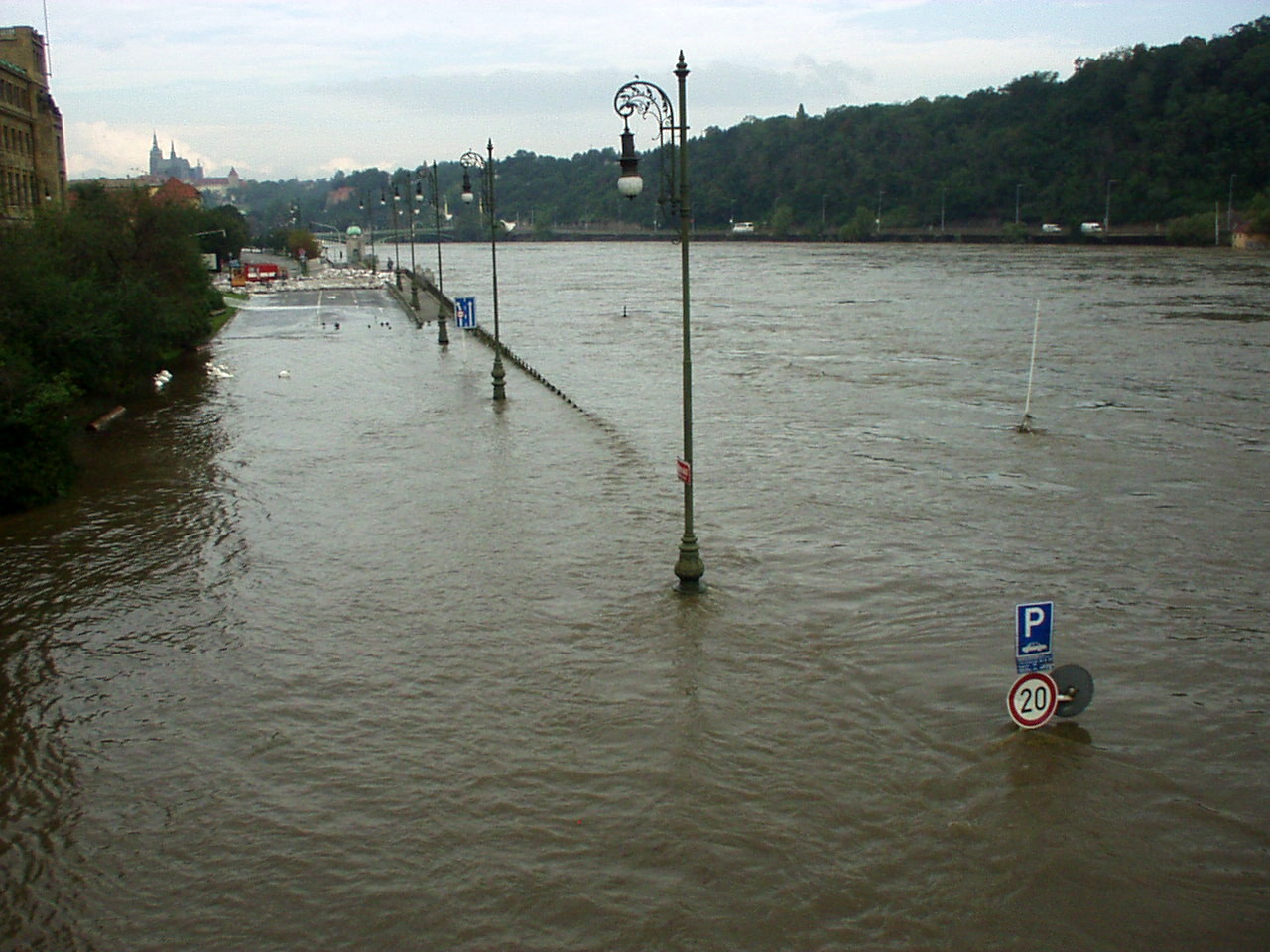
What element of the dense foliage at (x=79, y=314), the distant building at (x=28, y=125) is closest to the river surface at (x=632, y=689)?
the dense foliage at (x=79, y=314)

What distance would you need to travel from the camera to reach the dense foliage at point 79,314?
22375mm

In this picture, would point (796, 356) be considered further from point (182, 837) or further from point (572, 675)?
point (182, 837)

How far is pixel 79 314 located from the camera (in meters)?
28.3

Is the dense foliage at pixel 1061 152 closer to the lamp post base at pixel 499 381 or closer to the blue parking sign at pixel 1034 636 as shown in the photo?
the lamp post base at pixel 499 381

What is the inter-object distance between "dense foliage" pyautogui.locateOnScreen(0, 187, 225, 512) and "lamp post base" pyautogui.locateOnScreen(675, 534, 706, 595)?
13195 millimetres

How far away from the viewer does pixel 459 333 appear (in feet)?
185

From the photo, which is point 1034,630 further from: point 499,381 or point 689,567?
point 499,381

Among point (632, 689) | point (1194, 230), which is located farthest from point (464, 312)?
point (1194, 230)

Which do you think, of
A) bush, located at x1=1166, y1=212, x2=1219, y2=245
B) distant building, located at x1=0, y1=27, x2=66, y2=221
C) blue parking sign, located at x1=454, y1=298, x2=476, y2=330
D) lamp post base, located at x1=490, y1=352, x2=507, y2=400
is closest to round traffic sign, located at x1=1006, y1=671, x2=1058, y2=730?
lamp post base, located at x1=490, y1=352, x2=507, y2=400

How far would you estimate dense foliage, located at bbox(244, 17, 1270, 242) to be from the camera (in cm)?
12731

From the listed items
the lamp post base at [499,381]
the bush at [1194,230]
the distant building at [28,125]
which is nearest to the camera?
the lamp post base at [499,381]

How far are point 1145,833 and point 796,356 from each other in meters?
38.4

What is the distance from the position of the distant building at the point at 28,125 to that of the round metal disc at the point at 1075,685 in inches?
2385

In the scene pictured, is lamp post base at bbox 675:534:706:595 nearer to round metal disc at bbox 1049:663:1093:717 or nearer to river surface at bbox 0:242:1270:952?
river surface at bbox 0:242:1270:952
